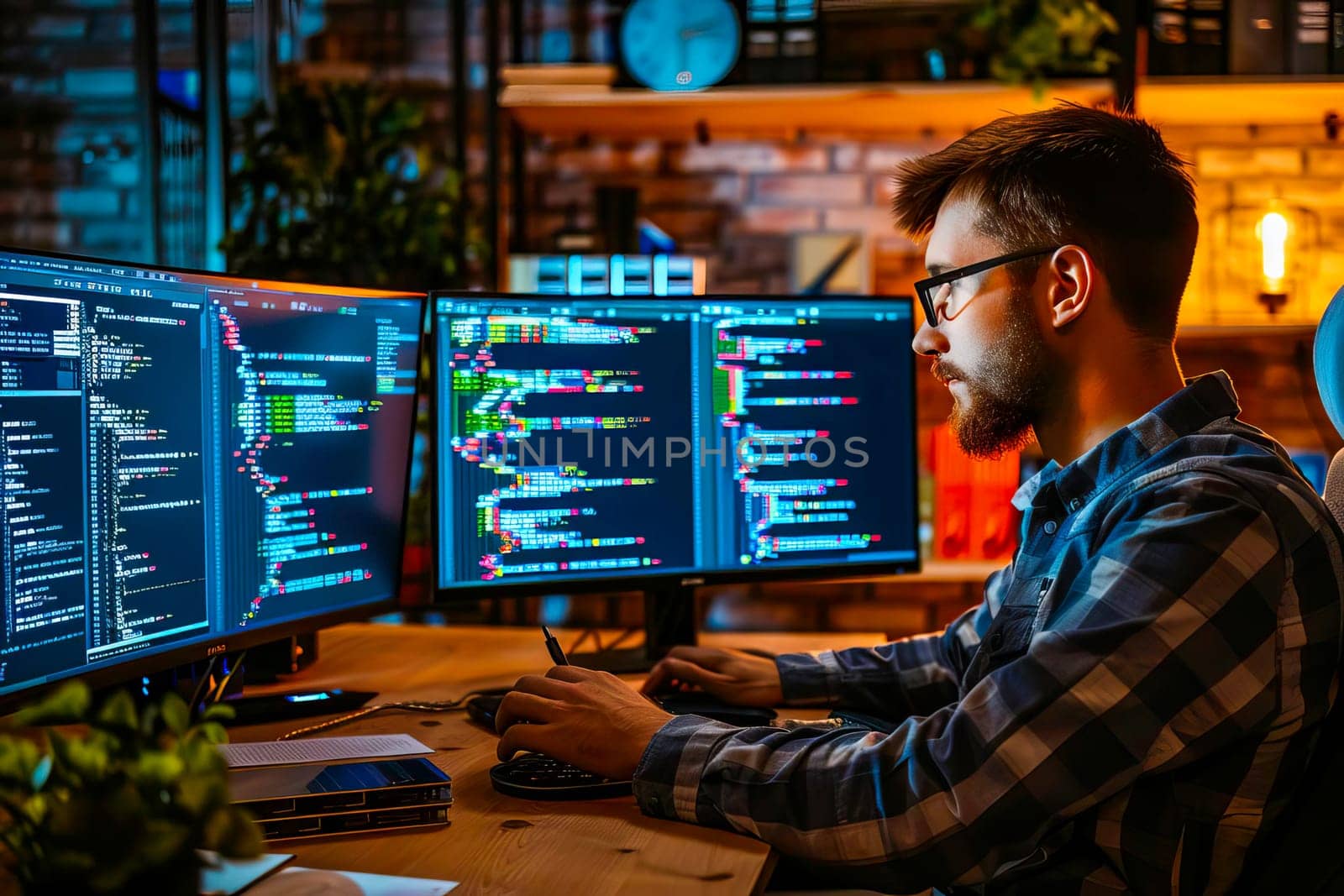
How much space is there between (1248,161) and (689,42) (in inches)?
50.0

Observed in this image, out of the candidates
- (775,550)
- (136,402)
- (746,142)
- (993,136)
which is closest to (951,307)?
(993,136)

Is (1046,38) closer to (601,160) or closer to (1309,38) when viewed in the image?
(1309,38)

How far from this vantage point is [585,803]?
1.04m

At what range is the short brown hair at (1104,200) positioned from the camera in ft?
3.68

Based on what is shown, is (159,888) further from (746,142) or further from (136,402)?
(746,142)

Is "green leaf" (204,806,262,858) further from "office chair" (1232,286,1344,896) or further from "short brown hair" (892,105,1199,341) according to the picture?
"short brown hair" (892,105,1199,341)

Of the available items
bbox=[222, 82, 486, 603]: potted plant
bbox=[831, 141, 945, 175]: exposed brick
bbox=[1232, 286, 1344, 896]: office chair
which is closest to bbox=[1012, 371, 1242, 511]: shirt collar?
bbox=[1232, 286, 1344, 896]: office chair

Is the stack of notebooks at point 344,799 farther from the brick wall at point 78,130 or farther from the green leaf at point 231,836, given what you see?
the brick wall at point 78,130

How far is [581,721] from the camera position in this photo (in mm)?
1062

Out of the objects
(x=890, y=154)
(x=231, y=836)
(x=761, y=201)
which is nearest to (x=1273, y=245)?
(x=890, y=154)

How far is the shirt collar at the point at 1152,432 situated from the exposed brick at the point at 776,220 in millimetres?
1629

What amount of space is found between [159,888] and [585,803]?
1.67 ft

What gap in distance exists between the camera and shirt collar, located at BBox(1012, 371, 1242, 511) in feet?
3.46

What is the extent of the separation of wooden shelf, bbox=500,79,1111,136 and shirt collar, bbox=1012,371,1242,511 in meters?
1.31
